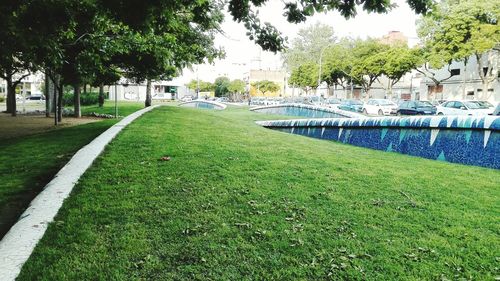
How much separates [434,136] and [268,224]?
7235 millimetres

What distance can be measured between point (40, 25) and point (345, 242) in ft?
29.8

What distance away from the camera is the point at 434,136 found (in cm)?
955

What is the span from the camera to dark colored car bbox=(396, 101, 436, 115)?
91.5 feet

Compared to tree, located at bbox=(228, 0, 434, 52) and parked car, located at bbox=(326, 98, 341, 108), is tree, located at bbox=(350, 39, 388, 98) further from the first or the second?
tree, located at bbox=(228, 0, 434, 52)

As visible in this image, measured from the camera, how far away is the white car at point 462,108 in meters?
23.5

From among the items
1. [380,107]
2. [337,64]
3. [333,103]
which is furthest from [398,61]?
[337,64]

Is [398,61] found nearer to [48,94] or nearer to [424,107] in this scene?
[424,107]

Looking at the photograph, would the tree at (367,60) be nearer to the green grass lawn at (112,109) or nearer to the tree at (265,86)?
the green grass lawn at (112,109)

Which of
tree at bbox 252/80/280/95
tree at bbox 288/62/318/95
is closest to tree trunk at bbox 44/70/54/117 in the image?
tree at bbox 288/62/318/95

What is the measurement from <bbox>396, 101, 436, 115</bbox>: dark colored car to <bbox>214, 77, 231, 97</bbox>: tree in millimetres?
71607

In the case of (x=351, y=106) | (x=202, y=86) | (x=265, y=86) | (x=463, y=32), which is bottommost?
(x=351, y=106)

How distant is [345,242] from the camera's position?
3414 millimetres

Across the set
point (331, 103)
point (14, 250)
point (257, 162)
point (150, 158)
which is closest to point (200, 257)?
point (14, 250)

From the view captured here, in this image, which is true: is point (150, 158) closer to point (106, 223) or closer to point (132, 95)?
point (106, 223)
